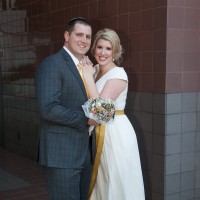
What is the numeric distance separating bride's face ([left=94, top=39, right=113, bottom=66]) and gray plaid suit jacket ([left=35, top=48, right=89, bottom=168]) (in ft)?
1.90

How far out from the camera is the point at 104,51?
3354mm

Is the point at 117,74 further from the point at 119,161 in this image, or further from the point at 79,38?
the point at 119,161

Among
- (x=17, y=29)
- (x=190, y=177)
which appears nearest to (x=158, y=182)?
(x=190, y=177)

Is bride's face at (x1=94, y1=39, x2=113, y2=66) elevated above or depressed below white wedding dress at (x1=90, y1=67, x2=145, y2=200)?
above

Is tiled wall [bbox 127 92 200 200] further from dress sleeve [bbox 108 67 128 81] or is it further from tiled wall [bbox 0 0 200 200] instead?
dress sleeve [bbox 108 67 128 81]

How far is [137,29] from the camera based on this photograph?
4.11m

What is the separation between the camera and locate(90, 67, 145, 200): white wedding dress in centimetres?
330

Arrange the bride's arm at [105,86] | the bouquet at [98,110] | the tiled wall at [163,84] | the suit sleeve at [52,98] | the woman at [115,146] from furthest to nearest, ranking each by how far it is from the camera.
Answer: the tiled wall at [163,84] → the woman at [115,146] → the bride's arm at [105,86] → the bouquet at [98,110] → the suit sleeve at [52,98]

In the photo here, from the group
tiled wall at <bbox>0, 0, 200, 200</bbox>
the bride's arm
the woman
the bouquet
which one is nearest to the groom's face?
the bride's arm

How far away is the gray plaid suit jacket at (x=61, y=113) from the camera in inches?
104

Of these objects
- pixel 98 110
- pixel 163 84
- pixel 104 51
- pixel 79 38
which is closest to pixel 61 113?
pixel 98 110

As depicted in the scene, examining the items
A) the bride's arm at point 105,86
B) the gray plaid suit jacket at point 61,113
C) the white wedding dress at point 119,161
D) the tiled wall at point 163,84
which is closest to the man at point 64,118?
the gray plaid suit jacket at point 61,113

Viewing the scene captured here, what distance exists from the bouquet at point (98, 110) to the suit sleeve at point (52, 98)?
8cm

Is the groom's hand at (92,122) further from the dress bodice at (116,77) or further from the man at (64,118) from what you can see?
the dress bodice at (116,77)
